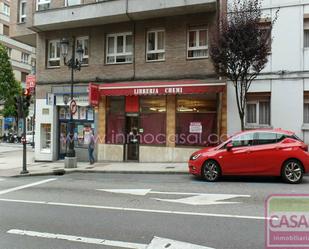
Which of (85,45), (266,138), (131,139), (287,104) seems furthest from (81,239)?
(85,45)

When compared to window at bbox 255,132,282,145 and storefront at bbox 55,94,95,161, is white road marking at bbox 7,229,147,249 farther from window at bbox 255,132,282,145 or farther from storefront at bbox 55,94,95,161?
storefront at bbox 55,94,95,161

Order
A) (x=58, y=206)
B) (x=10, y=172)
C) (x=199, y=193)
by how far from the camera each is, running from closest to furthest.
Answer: (x=58, y=206), (x=199, y=193), (x=10, y=172)

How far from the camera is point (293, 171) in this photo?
11.2m

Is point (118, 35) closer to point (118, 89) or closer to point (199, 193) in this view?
point (118, 89)

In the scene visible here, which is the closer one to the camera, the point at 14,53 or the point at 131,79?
the point at 131,79

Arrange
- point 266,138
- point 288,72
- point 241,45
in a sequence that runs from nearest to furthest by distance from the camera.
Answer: point 266,138, point 241,45, point 288,72

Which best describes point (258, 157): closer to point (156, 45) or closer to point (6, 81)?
point (156, 45)

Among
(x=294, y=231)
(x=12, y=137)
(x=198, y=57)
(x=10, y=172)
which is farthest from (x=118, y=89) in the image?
(x=12, y=137)

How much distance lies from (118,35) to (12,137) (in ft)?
91.8

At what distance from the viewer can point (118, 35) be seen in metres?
19.4

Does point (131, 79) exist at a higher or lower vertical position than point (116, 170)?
higher

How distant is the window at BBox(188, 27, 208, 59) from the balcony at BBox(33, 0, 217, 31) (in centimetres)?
95

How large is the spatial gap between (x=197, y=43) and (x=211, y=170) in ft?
25.7

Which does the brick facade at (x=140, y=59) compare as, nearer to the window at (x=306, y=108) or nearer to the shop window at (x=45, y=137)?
the shop window at (x=45, y=137)
